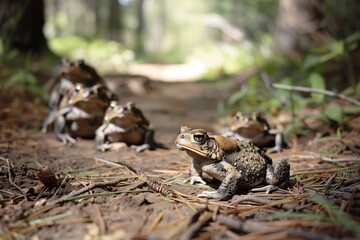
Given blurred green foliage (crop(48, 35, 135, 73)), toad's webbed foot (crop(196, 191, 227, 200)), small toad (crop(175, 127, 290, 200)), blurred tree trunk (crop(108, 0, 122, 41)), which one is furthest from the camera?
blurred tree trunk (crop(108, 0, 122, 41))

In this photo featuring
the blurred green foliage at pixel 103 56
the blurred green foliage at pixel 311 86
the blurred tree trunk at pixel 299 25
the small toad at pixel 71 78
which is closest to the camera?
the blurred green foliage at pixel 311 86

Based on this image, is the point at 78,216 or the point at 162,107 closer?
the point at 78,216

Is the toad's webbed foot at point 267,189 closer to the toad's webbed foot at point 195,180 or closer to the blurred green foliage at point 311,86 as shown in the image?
the toad's webbed foot at point 195,180

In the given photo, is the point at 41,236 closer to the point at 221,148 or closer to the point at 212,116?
the point at 221,148

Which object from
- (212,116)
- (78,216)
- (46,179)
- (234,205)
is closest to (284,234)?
(234,205)

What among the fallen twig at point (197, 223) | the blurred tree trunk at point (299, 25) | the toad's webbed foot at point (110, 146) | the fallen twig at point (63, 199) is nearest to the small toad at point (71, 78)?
the toad's webbed foot at point (110, 146)

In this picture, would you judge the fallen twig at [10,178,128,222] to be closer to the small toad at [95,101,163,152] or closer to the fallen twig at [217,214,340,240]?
the fallen twig at [217,214,340,240]

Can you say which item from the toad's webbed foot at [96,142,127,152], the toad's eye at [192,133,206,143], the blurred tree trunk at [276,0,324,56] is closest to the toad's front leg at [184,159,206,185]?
the toad's eye at [192,133,206,143]
